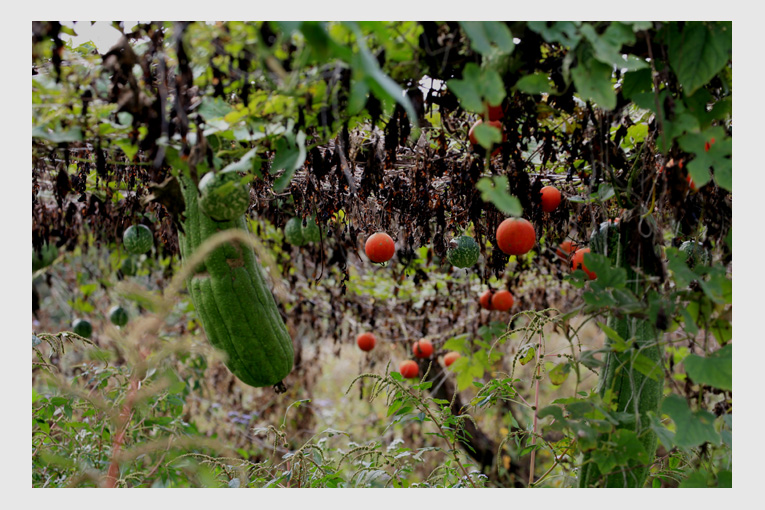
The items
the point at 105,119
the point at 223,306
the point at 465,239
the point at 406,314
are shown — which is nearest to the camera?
the point at 105,119

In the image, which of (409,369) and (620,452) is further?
(409,369)

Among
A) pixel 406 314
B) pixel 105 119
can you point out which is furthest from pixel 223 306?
pixel 406 314

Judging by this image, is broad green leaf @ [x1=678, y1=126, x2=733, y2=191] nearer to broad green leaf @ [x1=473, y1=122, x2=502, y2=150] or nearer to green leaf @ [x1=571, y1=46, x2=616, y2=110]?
green leaf @ [x1=571, y1=46, x2=616, y2=110]

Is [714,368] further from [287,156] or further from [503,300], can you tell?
[503,300]

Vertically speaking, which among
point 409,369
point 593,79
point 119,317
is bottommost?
point 409,369

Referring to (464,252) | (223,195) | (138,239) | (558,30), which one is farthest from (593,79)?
(138,239)

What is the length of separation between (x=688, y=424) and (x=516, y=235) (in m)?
1.06

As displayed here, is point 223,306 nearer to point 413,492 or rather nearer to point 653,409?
point 413,492

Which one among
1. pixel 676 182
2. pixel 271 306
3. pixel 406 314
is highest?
pixel 676 182

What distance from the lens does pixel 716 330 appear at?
4.99ft

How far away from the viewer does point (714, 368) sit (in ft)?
4.54

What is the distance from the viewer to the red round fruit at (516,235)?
2340mm

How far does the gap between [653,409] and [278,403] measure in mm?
5827

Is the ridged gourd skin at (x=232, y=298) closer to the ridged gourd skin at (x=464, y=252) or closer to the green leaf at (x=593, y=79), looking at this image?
the ridged gourd skin at (x=464, y=252)
